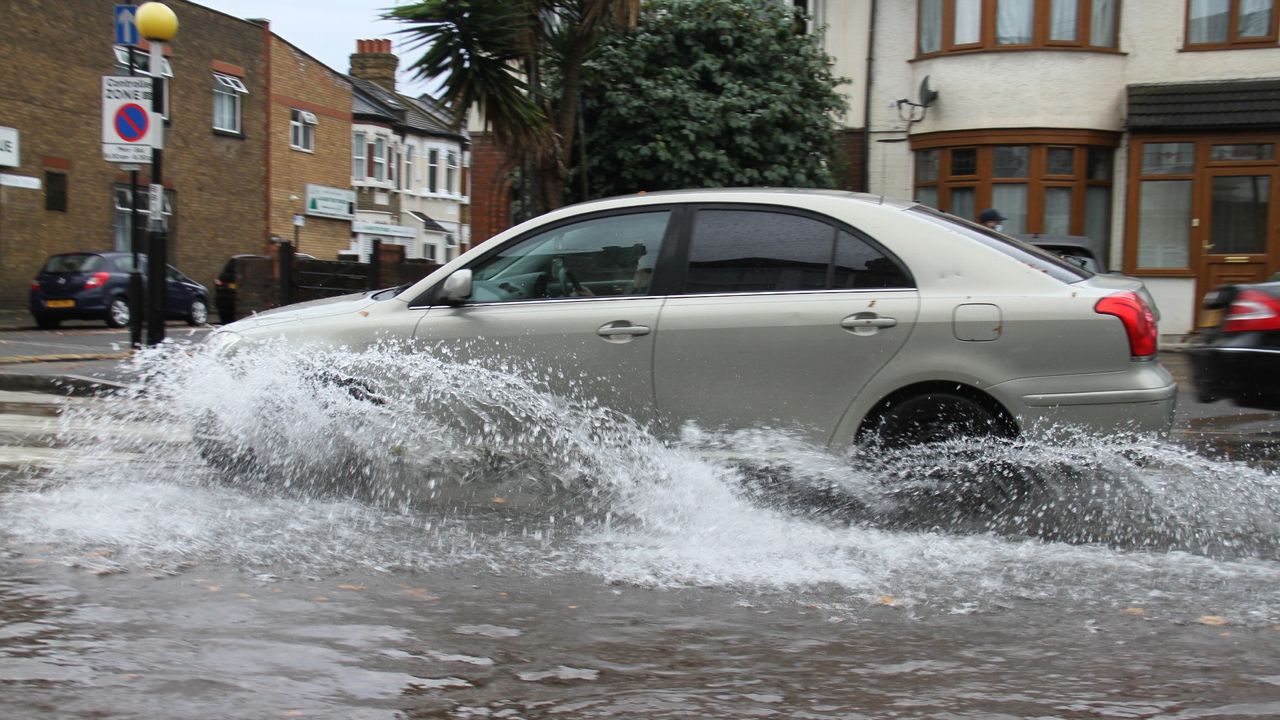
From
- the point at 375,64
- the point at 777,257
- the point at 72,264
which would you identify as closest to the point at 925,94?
the point at 777,257

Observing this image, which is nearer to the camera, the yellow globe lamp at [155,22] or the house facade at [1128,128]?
the yellow globe lamp at [155,22]

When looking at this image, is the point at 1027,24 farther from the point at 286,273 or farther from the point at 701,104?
the point at 286,273

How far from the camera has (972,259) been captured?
5.95 m

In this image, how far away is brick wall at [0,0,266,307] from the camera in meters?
28.1

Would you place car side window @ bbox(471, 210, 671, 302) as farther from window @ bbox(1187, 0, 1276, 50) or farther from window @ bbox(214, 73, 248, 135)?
window @ bbox(214, 73, 248, 135)

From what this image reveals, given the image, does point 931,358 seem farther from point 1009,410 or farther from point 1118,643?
point 1118,643

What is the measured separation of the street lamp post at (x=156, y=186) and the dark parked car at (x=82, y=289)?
13235mm

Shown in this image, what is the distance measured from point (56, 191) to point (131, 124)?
63.3 ft

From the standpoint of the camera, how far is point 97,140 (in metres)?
30.6

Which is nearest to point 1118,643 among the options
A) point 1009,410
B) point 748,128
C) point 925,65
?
point 1009,410

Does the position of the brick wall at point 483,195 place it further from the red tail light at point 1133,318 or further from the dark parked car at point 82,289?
the red tail light at point 1133,318

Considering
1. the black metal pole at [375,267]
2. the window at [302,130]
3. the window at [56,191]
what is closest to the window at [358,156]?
the window at [302,130]

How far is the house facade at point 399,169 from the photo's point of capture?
151ft

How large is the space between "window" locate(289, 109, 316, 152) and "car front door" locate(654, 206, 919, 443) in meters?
34.1
